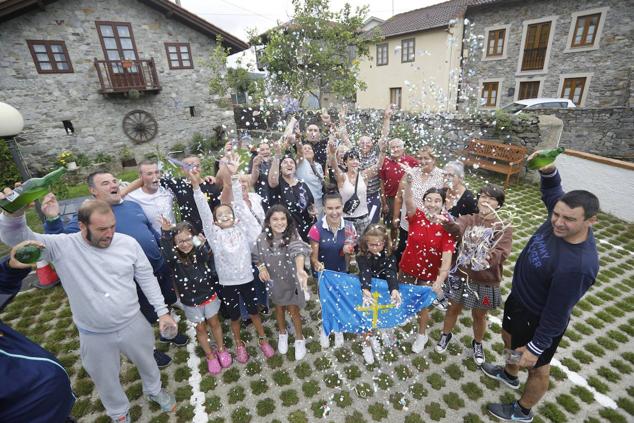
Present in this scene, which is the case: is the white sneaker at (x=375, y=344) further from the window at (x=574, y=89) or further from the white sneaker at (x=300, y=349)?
the window at (x=574, y=89)

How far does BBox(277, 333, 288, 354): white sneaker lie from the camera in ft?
14.0

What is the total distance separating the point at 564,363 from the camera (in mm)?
3990

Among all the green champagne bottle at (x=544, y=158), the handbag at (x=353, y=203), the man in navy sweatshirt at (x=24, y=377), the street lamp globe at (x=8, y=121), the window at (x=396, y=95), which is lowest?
the man in navy sweatshirt at (x=24, y=377)

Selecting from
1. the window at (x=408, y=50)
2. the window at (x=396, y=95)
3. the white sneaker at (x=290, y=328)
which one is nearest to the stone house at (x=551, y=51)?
the window at (x=408, y=50)

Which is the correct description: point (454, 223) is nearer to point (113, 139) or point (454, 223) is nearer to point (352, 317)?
point (352, 317)

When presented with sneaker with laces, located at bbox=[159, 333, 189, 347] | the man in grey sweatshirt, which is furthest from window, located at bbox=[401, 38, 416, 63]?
the man in grey sweatshirt

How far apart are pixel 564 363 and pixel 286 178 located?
15.8 feet

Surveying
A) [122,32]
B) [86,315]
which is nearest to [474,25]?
[122,32]

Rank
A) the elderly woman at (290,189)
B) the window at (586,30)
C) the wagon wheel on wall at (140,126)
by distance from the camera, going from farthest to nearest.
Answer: the window at (586,30) → the wagon wheel on wall at (140,126) → the elderly woman at (290,189)

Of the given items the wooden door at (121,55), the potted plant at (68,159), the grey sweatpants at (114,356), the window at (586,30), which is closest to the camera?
the grey sweatpants at (114,356)

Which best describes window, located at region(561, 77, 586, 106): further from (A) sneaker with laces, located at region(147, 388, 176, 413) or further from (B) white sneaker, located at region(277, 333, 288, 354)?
(A) sneaker with laces, located at region(147, 388, 176, 413)

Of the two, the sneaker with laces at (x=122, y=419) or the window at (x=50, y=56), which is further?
the window at (x=50, y=56)

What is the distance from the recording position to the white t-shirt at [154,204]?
4.24m

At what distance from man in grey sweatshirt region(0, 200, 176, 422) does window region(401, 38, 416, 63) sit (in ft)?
87.2
